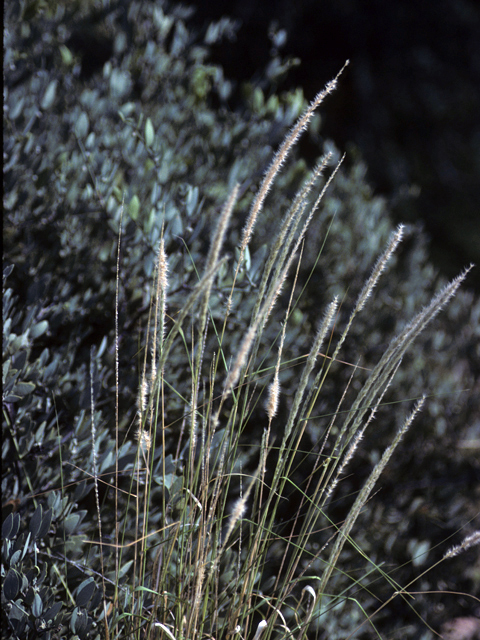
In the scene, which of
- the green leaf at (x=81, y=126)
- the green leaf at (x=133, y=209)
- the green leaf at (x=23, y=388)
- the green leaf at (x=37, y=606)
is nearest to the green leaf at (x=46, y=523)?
the green leaf at (x=37, y=606)

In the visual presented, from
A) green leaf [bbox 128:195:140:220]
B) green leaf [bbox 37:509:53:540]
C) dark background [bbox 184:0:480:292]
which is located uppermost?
dark background [bbox 184:0:480:292]

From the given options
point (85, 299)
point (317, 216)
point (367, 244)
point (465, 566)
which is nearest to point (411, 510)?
point (465, 566)

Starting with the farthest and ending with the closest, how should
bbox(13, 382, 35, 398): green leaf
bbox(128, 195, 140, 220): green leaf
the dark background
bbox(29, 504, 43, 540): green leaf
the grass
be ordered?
the dark background → bbox(128, 195, 140, 220): green leaf → bbox(13, 382, 35, 398): green leaf → bbox(29, 504, 43, 540): green leaf → the grass

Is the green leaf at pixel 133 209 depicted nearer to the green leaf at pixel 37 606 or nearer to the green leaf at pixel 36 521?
the green leaf at pixel 36 521

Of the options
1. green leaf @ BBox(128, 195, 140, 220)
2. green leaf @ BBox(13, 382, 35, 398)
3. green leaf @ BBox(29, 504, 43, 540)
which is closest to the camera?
green leaf @ BBox(29, 504, 43, 540)

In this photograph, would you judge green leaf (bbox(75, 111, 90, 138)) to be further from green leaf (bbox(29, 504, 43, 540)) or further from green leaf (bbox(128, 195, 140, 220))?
green leaf (bbox(29, 504, 43, 540))

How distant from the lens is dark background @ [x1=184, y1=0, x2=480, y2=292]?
4336 mm

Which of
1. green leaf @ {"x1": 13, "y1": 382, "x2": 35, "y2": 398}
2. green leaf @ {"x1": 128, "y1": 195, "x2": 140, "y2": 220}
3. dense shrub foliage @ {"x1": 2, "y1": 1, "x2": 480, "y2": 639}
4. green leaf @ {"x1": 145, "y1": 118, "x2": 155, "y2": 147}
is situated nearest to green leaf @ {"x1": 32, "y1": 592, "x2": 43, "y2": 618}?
dense shrub foliage @ {"x1": 2, "y1": 1, "x2": 480, "y2": 639}

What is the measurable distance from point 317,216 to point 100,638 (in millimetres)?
1550

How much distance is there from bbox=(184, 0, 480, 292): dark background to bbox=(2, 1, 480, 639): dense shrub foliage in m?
2.38

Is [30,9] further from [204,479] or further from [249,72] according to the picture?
[249,72]

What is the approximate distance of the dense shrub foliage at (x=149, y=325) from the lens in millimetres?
1167

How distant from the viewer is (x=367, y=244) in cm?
198

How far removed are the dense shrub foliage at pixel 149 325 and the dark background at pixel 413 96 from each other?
93.8 inches
